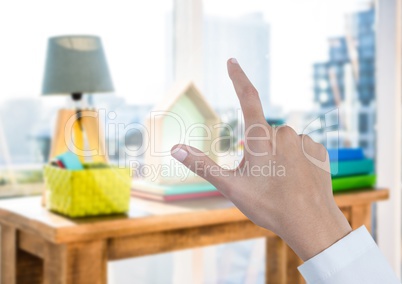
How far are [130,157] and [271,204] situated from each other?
1.06 metres

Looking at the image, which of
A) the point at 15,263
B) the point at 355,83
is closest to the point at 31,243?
the point at 15,263

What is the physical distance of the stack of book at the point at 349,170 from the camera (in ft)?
5.09

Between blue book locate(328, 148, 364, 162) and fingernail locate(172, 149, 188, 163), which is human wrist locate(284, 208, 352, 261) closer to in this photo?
fingernail locate(172, 149, 188, 163)

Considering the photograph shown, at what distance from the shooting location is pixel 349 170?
1.59m

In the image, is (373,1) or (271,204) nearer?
(271,204)

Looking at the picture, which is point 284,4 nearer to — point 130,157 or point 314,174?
point 130,157

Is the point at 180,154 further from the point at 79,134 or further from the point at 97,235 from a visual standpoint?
the point at 79,134

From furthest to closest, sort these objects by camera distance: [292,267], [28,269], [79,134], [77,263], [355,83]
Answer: [355,83] < [292,267] < [79,134] < [28,269] < [77,263]

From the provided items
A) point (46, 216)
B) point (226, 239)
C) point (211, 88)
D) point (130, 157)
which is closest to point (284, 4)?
point (211, 88)

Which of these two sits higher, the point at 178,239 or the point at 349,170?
the point at 349,170

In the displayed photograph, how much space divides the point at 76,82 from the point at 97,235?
0.43 meters

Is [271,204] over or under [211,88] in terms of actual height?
under

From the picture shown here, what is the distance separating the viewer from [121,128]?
5.58 feet

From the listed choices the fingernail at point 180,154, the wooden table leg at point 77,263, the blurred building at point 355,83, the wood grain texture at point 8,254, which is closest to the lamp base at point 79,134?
the wood grain texture at point 8,254
